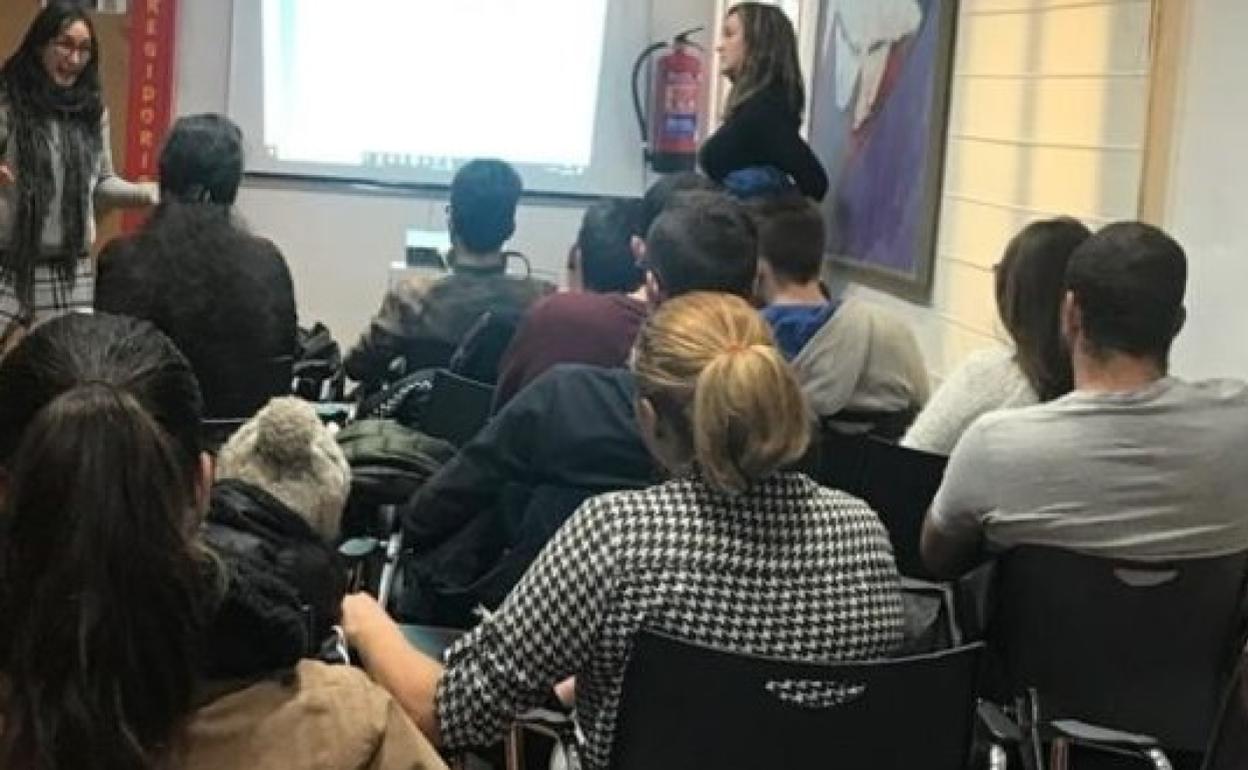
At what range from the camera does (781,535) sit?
1.93m

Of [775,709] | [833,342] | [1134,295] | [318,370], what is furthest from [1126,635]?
[318,370]

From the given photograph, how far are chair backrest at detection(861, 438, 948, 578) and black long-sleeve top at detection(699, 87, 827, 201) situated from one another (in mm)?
2190

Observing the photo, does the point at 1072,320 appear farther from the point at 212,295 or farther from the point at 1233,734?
the point at 212,295

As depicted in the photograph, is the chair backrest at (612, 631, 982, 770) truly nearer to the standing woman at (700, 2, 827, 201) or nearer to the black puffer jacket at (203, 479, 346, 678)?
the black puffer jacket at (203, 479, 346, 678)

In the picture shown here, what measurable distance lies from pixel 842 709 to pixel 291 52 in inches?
216

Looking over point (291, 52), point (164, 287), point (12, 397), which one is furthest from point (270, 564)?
point (291, 52)

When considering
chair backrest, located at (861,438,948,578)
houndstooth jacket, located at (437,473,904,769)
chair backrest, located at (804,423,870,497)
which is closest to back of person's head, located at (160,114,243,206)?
chair backrest, located at (804,423,870,497)

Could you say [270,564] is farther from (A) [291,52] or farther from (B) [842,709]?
→ (A) [291,52]

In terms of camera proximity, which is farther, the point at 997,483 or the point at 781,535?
the point at 997,483

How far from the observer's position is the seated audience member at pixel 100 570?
125 cm

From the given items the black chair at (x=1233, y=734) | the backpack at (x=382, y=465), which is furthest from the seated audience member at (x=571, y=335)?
the black chair at (x=1233, y=734)

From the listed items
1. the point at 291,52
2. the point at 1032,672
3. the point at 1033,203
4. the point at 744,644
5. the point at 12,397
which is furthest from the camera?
the point at 291,52

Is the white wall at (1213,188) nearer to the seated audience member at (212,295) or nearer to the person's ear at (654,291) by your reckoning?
the person's ear at (654,291)

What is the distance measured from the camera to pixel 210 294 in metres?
3.44
